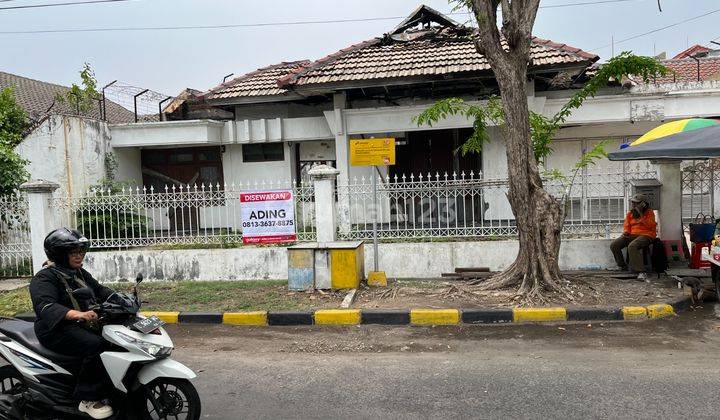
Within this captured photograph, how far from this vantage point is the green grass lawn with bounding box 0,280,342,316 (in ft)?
24.3

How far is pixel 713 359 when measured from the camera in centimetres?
495

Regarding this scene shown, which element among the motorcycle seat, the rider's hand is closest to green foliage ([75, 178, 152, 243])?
the motorcycle seat

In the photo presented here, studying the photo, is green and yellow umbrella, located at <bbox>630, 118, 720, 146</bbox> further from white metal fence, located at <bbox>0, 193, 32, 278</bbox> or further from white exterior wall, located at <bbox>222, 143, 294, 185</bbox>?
white metal fence, located at <bbox>0, 193, 32, 278</bbox>

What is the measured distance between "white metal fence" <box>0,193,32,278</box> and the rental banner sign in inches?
175

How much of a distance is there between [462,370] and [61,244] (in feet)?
11.4

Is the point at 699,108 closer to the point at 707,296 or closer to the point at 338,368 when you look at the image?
the point at 707,296

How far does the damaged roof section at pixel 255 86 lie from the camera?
12.6 meters

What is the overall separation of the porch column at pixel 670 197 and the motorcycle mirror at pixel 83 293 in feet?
28.0

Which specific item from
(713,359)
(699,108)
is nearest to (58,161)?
(713,359)

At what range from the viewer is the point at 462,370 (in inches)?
191

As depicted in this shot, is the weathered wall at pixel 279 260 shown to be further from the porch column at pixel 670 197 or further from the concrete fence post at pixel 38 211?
the porch column at pixel 670 197

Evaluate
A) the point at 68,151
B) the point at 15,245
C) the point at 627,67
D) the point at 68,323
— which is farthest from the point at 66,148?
the point at 627,67

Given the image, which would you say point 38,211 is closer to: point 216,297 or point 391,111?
point 216,297

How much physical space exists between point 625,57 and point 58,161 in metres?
11.6
